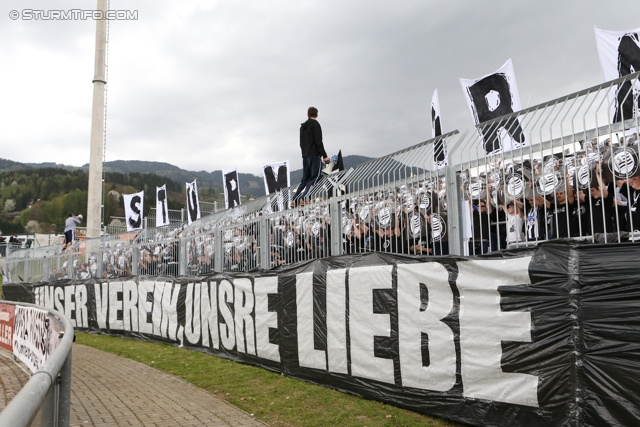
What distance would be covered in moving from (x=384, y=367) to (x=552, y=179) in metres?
2.86

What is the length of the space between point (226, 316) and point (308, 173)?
121 inches

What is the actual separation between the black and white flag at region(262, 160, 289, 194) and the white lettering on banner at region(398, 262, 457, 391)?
43.7 ft

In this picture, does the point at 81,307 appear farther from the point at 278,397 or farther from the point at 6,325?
the point at 278,397

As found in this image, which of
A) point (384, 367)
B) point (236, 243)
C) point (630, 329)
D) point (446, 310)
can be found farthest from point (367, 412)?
point (236, 243)

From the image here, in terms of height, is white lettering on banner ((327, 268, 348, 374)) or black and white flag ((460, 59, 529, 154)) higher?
black and white flag ((460, 59, 529, 154))

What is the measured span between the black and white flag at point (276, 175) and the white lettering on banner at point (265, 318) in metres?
10.1

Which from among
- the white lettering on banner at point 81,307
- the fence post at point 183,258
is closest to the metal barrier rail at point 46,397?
the fence post at point 183,258

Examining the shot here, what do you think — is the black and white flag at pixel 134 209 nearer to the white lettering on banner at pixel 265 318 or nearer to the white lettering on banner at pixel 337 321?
the white lettering on banner at pixel 265 318

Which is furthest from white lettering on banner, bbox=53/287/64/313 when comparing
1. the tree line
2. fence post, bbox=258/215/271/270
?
the tree line

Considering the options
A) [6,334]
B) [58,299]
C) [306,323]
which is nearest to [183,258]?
[6,334]

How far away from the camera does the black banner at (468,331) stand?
15.0ft

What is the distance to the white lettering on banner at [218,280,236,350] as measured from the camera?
10.6 metres

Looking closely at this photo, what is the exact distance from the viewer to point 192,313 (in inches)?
482

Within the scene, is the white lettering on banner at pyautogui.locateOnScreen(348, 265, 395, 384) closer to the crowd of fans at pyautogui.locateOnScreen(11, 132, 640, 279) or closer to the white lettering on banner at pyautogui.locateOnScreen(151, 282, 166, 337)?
the crowd of fans at pyautogui.locateOnScreen(11, 132, 640, 279)
